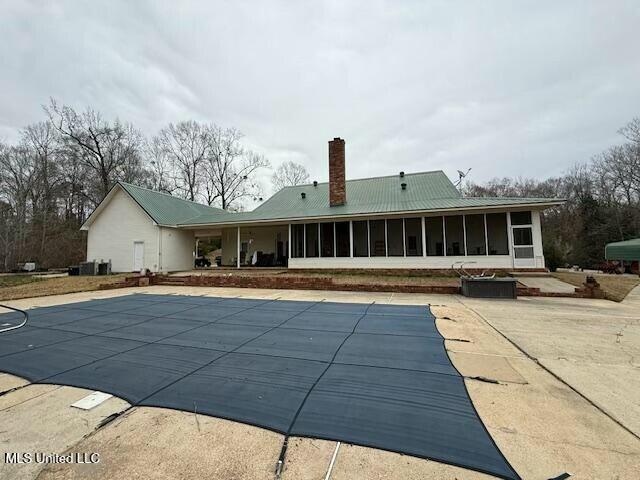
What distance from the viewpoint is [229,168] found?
3359 cm

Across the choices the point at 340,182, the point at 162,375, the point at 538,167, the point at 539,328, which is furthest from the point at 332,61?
the point at 538,167

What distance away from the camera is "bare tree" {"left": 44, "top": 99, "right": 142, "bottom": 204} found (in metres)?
25.3

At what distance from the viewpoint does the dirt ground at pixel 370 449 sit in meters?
1.89

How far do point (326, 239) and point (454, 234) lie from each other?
22.1 ft

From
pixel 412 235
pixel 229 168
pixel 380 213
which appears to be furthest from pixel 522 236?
pixel 229 168

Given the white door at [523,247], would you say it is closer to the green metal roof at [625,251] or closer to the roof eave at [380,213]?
the roof eave at [380,213]

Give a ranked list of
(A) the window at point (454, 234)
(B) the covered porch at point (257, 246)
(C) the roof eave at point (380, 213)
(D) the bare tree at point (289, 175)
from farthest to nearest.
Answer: (D) the bare tree at point (289, 175) → (B) the covered porch at point (257, 246) → (A) the window at point (454, 234) → (C) the roof eave at point (380, 213)

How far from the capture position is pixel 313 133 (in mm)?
24141

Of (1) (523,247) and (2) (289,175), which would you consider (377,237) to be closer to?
(1) (523,247)

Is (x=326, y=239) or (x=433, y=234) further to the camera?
(x=326, y=239)

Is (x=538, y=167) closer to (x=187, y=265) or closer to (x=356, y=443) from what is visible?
(x=187, y=265)

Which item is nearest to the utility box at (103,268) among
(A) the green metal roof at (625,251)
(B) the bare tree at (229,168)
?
(B) the bare tree at (229,168)

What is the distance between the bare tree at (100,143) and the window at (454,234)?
29.6 m

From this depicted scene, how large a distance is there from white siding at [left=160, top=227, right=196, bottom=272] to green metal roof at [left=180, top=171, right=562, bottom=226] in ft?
3.26
